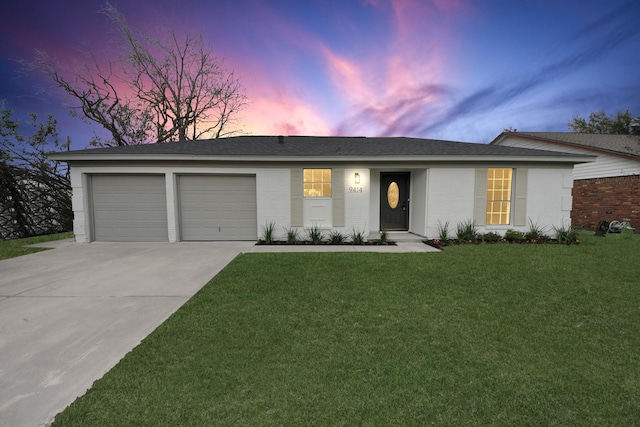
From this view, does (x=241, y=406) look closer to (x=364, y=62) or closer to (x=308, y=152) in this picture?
(x=308, y=152)

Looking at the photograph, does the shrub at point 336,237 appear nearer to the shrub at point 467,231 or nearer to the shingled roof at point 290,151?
the shingled roof at point 290,151

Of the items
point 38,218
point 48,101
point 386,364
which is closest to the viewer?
point 386,364

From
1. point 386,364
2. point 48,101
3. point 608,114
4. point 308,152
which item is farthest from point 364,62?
point 608,114

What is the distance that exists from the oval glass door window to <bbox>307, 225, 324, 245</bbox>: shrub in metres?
3.01

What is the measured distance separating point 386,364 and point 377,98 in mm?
14177

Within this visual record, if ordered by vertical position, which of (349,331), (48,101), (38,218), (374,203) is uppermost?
(48,101)

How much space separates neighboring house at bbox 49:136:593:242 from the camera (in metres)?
7.79

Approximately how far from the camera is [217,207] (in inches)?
322

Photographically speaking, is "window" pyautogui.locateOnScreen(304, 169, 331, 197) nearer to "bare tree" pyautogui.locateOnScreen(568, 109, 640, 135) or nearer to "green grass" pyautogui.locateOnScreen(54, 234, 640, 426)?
"green grass" pyautogui.locateOnScreen(54, 234, 640, 426)

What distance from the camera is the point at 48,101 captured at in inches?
507

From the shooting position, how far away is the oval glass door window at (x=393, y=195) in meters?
9.24

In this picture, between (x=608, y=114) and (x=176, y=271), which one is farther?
(x=608, y=114)

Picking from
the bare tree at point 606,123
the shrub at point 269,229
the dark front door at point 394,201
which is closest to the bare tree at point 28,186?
the shrub at point 269,229

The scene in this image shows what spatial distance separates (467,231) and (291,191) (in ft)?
18.4
